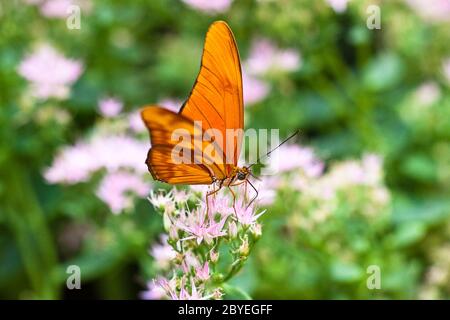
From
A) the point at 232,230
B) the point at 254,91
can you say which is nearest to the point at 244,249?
the point at 232,230

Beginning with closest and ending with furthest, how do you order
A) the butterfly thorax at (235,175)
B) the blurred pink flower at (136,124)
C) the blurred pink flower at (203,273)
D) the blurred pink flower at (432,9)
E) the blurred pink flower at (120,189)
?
the blurred pink flower at (203,273), the butterfly thorax at (235,175), the blurred pink flower at (120,189), the blurred pink flower at (136,124), the blurred pink flower at (432,9)

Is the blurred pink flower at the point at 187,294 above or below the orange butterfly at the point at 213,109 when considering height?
below

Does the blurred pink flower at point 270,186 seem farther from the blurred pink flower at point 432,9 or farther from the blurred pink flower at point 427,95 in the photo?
the blurred pink flower at point 432,9

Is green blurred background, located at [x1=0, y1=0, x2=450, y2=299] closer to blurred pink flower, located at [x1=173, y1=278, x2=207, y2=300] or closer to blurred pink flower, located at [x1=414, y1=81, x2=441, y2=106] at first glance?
blurred pink flower, located at [x1=414, y1=81, x2=441, y2=106]

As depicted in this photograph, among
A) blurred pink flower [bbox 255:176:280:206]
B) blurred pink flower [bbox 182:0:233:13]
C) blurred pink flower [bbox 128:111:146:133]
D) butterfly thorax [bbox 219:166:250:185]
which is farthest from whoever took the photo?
blurred pink flower [bbox 182:0:233:13]

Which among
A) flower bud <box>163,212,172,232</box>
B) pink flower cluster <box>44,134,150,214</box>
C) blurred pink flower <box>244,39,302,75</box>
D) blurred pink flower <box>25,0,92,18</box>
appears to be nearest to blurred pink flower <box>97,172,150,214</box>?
pink flower cluster <box>44,134,150,214</box>

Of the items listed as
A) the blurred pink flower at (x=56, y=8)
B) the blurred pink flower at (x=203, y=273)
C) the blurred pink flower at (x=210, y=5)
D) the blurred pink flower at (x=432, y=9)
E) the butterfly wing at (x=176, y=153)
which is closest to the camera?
the butterfly wing at (x=176, y=153)

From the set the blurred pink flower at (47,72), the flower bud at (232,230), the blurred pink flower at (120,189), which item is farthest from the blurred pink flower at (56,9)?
the flower bud at (232,230)
